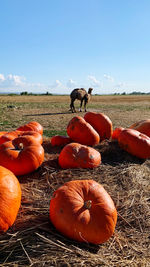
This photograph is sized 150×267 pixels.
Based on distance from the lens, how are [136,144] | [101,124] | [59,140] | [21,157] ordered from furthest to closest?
[101,124] < [59,140] < [136,144] < [21,157]

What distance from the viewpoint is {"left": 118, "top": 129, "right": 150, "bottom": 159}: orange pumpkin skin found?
405 cm

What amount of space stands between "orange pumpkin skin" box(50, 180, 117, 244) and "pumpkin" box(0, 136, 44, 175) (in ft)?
3.61

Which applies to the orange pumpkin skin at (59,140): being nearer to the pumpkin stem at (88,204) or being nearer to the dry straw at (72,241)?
the dry straw at (72,241)

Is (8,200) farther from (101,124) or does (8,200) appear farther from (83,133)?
(101,124)

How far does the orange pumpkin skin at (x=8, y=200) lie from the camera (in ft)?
7.06

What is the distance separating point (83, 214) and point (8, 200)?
864 millimetres

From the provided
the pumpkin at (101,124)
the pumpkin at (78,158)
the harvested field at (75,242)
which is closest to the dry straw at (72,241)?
the harvested field at (75,242)

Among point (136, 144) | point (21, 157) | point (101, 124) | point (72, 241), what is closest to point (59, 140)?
point (101, 124)

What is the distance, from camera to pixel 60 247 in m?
1.95

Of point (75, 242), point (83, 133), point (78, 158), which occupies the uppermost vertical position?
point (83, 133)

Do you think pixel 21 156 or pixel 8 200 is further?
pixel 21 156

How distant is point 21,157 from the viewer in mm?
3270

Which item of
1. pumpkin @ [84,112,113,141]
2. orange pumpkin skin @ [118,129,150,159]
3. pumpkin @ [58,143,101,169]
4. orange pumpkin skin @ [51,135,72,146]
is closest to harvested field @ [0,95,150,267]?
pumpkin @ [58,143,101,169]

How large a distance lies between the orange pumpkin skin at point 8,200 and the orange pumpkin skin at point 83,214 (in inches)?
17.4
